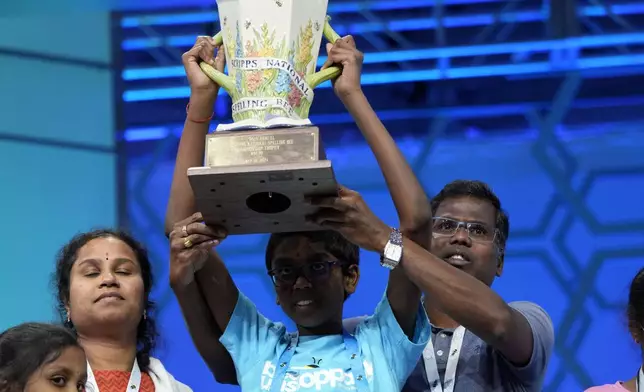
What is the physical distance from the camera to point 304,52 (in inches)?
94.7

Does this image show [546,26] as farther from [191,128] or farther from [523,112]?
[191,128]

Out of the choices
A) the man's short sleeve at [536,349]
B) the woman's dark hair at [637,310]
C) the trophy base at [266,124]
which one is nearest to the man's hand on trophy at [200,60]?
the trophy base at [266,124]

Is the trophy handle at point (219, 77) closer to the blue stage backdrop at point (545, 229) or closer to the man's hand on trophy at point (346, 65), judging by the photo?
the man's hand on trophy at point (346, 65)

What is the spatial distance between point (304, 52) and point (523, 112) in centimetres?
228

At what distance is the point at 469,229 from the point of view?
270 cm

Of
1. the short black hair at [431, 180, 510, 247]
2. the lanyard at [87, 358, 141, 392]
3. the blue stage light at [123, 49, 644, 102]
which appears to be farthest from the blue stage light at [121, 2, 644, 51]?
the lanyard at [87, 358, 141, 392]

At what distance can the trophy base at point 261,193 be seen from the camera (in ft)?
6.97

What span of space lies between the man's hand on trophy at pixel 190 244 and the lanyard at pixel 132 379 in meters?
0.34

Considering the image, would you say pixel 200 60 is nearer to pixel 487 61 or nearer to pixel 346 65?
pixel 346 65

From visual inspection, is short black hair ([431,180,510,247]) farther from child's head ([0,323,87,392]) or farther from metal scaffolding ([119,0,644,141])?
metal scaffolding ([119,0,644,141])

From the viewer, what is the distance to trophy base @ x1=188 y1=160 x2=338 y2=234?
6.97 feet

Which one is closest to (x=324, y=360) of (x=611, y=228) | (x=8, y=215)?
(x=611, y=228)

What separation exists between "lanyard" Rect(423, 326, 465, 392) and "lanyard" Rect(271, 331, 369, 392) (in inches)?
7.4

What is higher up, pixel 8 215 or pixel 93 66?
pixel 93 66
